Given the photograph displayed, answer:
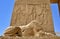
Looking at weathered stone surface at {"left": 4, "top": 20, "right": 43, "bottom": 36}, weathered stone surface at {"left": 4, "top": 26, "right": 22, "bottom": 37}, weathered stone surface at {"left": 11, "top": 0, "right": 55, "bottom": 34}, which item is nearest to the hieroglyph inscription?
weathered stone surface at {"left": 11, "top": 0, "right": 55, "bottom": 34}

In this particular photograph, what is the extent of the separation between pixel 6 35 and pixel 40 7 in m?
1.55

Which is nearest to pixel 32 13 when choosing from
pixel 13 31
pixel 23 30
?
pixel 23 30

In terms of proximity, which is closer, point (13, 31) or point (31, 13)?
point (13, 31)

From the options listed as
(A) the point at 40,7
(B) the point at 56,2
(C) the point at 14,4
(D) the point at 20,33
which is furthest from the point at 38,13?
(B) the point at 56,2

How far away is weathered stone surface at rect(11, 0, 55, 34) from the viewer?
3.20 meters

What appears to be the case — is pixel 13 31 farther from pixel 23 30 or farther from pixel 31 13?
pixel 31 13

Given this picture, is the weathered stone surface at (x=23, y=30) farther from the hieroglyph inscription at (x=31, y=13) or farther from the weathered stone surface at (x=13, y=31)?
the hieroglyph inscription at (x=31, y=13)

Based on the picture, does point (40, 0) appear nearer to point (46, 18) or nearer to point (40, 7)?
point (40, 7)

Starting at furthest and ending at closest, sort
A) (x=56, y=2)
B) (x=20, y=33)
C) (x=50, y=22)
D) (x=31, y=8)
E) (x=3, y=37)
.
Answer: (x=56, y=2) < (x=31, y=8) < (x=50, y=22) < (x=20, y=33) < (x=3, y=37)

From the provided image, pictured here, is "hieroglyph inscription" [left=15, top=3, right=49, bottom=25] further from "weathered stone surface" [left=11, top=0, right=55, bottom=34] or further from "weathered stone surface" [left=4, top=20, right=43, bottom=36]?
"weathered stone surface" [left=4, top=20, right=43, bottom=36]

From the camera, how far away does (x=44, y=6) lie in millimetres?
3533

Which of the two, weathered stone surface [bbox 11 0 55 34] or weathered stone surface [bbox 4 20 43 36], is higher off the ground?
weathered stone surface [bbox 11 0 55 34]

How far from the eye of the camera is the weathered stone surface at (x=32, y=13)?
126 inches

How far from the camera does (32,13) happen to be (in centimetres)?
339
